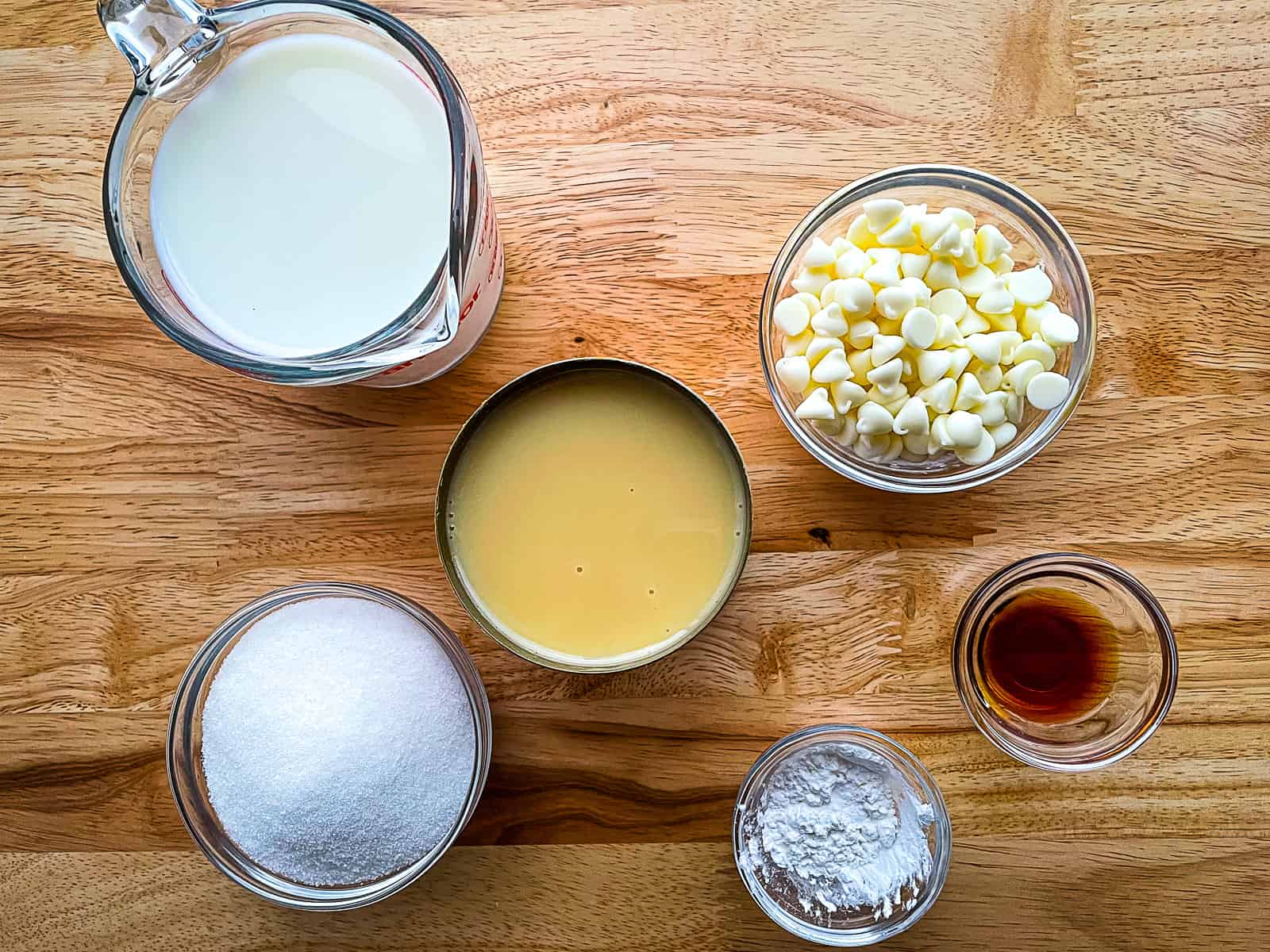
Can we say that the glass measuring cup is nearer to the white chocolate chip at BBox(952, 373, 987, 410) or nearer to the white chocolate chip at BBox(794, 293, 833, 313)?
the white chocolate chip at BBox(794, 293, 833, 313)

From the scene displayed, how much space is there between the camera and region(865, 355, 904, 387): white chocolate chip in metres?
0.90

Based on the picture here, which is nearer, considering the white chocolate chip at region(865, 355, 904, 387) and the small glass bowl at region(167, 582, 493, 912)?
the white chocolate chip at region(865, 355, 904, 387)

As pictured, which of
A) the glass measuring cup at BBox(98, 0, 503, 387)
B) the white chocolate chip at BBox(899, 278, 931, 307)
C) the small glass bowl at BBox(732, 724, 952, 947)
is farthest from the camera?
the small glass bowl at BBox(732, 724, 952, 947)

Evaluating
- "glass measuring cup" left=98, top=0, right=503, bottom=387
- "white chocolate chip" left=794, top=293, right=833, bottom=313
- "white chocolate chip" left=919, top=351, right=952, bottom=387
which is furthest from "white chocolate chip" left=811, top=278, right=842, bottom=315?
"glass measuring cup" left=98, top=0, right=503, bottom=387

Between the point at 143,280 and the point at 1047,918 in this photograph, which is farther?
the point at 1047,918

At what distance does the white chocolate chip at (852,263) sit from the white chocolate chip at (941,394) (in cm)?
13

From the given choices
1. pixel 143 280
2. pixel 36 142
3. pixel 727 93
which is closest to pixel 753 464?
pixel 727 93

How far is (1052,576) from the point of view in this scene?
3.44ft

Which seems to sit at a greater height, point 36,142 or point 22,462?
point 36,142

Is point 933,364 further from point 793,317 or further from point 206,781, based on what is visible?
point 206,781

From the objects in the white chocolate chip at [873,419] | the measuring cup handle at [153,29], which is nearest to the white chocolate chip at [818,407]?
the white chocolate chip at [873,419]

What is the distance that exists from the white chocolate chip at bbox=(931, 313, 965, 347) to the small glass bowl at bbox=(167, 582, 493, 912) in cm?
59

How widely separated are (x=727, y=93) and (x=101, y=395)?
806 mm

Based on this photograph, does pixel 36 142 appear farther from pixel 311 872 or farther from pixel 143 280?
pixel 311 872
